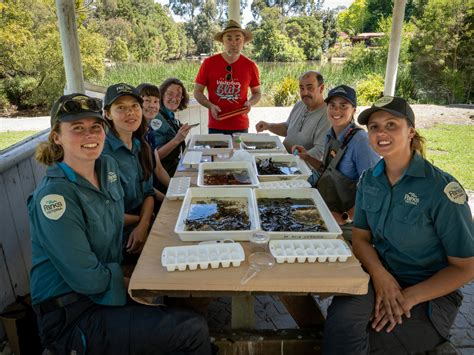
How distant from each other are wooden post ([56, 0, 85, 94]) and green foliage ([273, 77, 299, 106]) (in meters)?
7.61

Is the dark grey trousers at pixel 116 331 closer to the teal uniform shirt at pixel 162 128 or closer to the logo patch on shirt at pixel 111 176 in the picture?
the logo patch on shirt at pixel 111 176

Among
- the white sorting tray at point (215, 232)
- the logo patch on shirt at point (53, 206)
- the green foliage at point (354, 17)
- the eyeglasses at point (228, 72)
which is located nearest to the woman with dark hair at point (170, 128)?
the eyeglasses at point (228, 72)

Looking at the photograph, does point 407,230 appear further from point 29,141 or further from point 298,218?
point 29,141

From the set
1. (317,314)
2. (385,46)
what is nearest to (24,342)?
(317,314)

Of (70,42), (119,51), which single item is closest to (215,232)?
(70,42)

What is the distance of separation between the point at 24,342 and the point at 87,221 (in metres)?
0.85

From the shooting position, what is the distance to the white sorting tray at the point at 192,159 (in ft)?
8.64

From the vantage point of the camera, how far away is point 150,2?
28.6 meters

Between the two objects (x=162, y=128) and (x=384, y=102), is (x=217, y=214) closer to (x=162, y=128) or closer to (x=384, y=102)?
(x=384, y=102)

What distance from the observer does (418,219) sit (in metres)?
1.56

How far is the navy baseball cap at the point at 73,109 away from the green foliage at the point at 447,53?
44.9 ft

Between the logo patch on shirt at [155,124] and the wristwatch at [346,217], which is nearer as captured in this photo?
the wristwatch at [346,217]

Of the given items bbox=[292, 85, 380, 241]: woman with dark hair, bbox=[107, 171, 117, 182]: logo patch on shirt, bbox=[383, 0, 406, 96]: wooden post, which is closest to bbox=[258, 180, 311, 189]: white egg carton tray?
bbox=[292, 85, 380, 241]: woman with dark hair

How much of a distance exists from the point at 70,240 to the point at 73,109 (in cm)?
59
